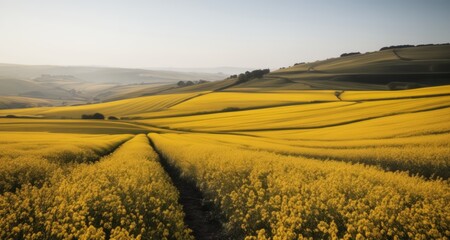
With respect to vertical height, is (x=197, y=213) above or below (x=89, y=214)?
below

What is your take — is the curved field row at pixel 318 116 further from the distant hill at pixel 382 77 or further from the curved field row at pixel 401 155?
the distant hill at pixel 382 77

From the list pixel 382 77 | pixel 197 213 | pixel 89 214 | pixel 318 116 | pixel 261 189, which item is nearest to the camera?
pixel 89 214

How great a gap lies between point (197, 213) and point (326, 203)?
251 inches

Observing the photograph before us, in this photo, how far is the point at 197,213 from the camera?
1426cm

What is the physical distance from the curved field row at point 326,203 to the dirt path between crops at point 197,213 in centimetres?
53

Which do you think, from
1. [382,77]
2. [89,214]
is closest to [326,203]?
[89,214]

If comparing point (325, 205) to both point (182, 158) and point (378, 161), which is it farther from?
point (182, 158)

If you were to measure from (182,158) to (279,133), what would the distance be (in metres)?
16.3

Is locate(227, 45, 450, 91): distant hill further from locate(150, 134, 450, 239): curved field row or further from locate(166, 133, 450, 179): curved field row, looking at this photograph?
locate(150, 134, 450, 239): curved field row

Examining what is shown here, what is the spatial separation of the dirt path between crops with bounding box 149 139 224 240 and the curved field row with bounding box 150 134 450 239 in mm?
530

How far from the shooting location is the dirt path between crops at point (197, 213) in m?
12.0

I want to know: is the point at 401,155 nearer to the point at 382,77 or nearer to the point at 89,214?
the point at 89,214

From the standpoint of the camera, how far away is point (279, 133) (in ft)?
118

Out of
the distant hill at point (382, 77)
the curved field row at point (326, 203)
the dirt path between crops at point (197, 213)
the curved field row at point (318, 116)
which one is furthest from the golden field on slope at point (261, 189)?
the distant hill at point (382, 77)
